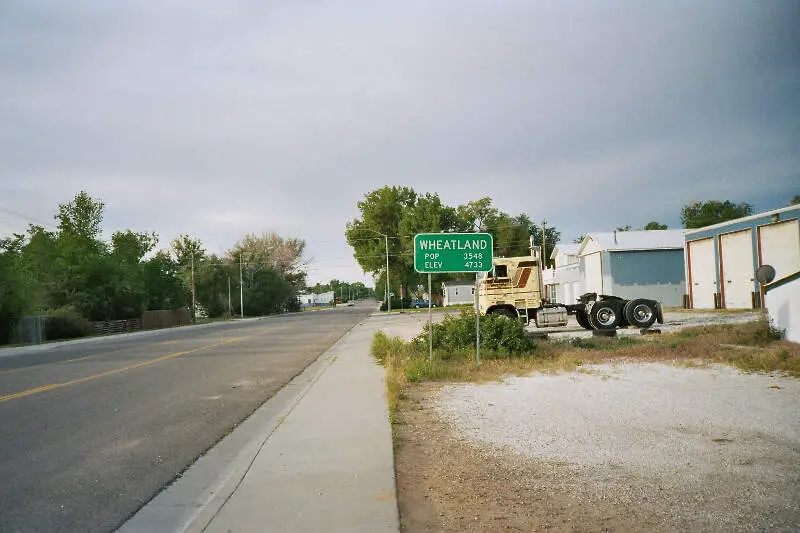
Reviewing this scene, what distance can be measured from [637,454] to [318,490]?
329cm

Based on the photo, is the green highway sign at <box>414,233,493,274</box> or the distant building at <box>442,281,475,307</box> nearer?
the green highway sign at <box>414,233,493,274</box>

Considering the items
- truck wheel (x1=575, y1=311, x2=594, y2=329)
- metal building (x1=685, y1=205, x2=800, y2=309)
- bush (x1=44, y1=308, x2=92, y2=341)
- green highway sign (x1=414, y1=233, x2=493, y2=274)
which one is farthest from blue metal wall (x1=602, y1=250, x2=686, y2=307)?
bush (x1=44, y1=308, x2=92, y2=341)

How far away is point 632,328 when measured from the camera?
2500cm

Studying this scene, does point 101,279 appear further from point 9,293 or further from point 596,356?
point 596,356

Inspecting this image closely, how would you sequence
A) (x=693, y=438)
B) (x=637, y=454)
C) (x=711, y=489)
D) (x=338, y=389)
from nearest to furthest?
(x=711, y=489), (x=637, y=454), (x=693, y=438), (x=338, y=389)

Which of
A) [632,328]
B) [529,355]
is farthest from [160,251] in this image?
[529,355]

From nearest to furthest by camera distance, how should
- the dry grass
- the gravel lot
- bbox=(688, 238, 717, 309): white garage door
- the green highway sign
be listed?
1. the gravel lot
2. the dry grass
3. the green highway sign
4. bbox=(688, 238, 717, 309): white garage door

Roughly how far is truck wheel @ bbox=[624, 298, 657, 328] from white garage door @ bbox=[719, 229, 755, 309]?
34.8 ft

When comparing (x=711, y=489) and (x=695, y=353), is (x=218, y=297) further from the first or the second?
(x=711, y=489)

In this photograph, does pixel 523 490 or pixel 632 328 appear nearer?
pixel 523 490

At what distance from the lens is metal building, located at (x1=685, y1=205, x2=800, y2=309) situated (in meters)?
29.6

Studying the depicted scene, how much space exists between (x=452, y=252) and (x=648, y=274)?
31877mm

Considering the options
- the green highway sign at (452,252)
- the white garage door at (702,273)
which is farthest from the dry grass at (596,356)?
the white garage door at (702,273)

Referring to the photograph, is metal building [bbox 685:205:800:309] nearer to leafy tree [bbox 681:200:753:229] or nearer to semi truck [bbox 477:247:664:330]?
semi truck [bbox 477:247:664:330]
